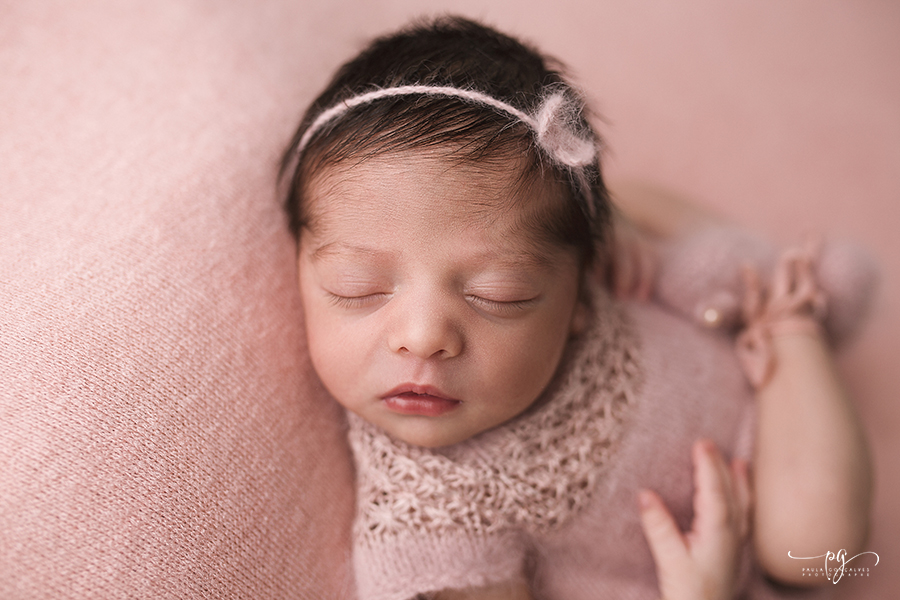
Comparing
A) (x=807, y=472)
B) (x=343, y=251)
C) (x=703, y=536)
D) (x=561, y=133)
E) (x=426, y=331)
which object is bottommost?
(x=703, y=536)

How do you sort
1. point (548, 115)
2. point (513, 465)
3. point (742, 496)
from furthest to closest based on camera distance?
point (742, 496) < point (513, 465) < point (548, 115)

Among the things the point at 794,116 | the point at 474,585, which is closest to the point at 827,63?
the point at 794,116

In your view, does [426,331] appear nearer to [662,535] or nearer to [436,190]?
[436,190]

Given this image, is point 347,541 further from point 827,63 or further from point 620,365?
point 827,63

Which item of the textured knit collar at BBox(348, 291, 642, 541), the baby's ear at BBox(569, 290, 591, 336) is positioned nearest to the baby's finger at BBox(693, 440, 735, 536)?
the textured knit collar at BBox(348, 291, 642, 541)

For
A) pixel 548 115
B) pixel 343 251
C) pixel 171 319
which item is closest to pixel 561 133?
pixel 548 115

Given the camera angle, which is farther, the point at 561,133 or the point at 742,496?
the point at 742,496

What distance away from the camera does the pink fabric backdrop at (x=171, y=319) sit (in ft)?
2.46

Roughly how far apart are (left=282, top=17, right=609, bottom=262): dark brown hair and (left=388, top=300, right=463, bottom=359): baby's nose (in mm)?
200

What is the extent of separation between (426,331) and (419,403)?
5.6 inches

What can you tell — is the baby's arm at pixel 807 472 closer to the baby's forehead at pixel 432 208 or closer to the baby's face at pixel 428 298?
the baby's face at pixel 428 298

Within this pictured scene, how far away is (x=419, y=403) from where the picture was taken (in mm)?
922

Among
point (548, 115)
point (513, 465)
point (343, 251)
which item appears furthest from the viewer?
point (513, 465)

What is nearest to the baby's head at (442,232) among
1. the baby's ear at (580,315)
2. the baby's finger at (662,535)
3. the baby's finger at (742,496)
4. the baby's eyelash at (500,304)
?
the baby's eyelash at (500,304)
